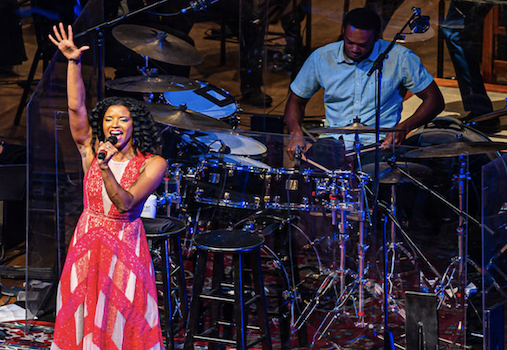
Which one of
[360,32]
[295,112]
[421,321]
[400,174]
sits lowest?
[421,321]

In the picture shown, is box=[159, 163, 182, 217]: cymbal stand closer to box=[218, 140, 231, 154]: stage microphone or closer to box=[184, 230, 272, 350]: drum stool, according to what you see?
box=[218, 140, 231, 154]: stage microphone

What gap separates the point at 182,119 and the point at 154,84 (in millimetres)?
426

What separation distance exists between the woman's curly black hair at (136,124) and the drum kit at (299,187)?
1.03 meters

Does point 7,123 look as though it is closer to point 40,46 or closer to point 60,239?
point 40,46

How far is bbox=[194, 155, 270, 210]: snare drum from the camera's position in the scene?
4.00 metres

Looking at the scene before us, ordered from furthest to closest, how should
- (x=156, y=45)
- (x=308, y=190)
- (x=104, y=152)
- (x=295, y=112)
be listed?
1. (x=295, y=112)
2. (x=156, y=45)
3. (x=308, y=190)
4. (x=104, y=152)

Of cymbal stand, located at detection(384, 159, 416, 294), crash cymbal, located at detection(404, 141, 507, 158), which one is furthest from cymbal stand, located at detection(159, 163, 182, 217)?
crash cymbal, located at detection(404, 141, 507, 158)

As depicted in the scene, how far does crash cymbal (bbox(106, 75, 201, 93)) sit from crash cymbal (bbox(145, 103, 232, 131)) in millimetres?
133

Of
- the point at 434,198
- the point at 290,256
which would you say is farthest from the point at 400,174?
the point at 290,256

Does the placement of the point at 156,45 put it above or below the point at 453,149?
above

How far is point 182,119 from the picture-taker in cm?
433

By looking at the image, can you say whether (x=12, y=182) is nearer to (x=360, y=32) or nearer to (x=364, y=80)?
(x=364, y=80)

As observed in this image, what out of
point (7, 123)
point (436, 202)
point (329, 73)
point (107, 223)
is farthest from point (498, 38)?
point (7, 123)

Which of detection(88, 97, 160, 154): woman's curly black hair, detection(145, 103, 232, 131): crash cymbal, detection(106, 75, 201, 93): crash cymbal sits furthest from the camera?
detection(106, 75, 201, 93): crash cymbal
